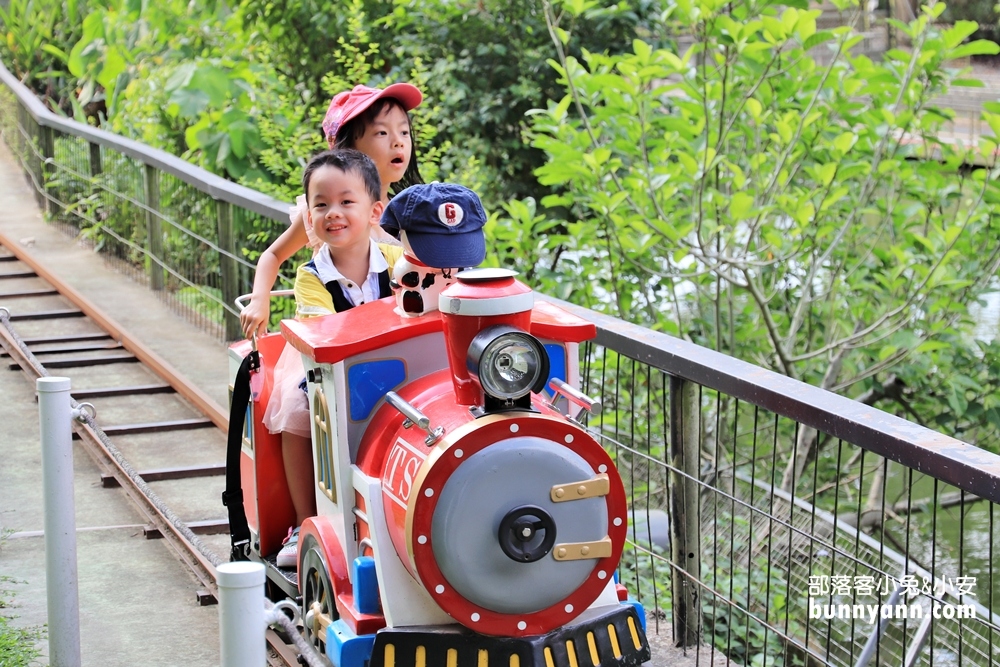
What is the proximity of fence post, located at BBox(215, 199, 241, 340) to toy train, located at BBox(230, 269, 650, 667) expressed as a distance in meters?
4.17

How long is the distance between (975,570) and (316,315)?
21.1 ft

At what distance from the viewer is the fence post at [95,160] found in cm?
1023

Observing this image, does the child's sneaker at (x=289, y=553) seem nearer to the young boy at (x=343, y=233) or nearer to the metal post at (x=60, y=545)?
the metal post at (x=60, y=545)

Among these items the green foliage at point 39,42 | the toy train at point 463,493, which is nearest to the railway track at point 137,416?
the toy train at point 463,493

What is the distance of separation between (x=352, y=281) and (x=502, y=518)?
1.15 meters

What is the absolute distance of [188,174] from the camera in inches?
311

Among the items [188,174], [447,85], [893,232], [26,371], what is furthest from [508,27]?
[26,371]

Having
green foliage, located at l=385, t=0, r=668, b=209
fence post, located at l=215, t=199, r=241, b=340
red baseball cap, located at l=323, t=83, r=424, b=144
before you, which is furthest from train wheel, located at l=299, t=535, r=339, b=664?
green foliage, located at l=385, t=0, r=668, b=209

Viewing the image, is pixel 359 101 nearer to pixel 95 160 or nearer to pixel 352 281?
pixel 352 281

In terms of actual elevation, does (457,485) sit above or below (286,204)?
below

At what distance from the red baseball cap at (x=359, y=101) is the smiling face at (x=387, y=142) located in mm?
51

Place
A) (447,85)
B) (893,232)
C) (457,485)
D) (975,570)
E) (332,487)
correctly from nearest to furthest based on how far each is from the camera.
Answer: (457,485)
(332,487)
(893,232)
(975,570)
(447,85)

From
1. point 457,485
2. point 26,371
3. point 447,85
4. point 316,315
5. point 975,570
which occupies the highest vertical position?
point 447,85

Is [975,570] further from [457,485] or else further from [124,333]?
[457,485]
